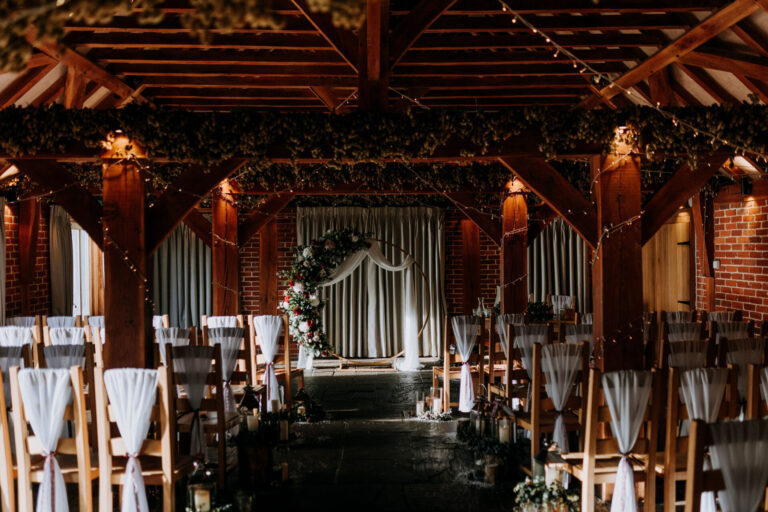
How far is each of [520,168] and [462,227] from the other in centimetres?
651

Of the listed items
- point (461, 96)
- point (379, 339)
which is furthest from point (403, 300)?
point (461, 96)

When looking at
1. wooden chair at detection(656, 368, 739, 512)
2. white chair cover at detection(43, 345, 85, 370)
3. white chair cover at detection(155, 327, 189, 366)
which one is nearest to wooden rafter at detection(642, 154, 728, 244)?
wooden chair at detection(656, 368, 739, 512)

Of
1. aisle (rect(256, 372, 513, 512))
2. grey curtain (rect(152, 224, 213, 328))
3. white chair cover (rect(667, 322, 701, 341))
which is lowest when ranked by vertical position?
aisle (rect(256, 372, 513, 512))

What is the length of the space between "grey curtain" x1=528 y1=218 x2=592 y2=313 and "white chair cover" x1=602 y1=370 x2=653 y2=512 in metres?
8.62

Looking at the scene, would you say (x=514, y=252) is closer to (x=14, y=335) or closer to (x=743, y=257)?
(x=743, y=257)

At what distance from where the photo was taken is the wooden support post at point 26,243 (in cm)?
947

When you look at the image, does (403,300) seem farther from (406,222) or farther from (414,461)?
(414,461)

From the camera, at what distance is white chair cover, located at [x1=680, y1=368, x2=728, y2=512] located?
3.94 metres

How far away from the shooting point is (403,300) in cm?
1219

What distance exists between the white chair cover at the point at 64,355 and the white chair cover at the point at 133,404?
1.58m

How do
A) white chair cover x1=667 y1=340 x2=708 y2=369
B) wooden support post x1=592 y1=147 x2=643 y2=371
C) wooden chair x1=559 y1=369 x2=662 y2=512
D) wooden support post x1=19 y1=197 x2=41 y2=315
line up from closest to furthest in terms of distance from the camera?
wooden chair x1=559 y1=369 x2=662 y2=512, white chair cover x1=667 y1=340 x2=708 y2=369, wooden support post x1=592 y1=147 x2=643 y2=371, wooden support post x1=19 y1=197 x2=41 y2=315

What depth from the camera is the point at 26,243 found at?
9.51m

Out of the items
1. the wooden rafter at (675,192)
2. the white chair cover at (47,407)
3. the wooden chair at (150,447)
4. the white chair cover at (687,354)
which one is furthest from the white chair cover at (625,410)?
the white chair cover at (47,407)

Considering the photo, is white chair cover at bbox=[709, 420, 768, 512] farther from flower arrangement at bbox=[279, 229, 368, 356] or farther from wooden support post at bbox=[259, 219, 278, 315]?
wooden support post at bbox=[259, 219, 278, 315]
